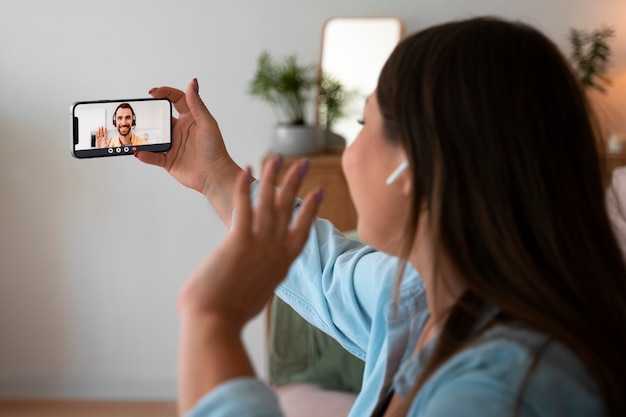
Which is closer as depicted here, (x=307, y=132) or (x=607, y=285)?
(x=607, y=285)

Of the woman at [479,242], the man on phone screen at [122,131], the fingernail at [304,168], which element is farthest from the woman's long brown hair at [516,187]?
the man on phone screen at [122,131]

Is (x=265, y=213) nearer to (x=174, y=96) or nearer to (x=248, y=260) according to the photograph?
(x=248, y=260)

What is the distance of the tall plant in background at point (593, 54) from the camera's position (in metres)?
3.37

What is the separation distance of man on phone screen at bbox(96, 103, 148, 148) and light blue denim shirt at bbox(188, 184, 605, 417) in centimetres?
32

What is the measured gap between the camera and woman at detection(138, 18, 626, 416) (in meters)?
0.84

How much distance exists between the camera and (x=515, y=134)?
91cm

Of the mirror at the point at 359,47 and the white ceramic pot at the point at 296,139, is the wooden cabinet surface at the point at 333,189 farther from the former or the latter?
the mirror at the point at 359,47

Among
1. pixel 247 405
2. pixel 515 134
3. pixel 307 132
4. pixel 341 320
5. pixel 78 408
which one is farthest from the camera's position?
pixel 78 408

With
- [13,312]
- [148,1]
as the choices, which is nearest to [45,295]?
[13,312]

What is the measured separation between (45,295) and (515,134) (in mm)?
3118

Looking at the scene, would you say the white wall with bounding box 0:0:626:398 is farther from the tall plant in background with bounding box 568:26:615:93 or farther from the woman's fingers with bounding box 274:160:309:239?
the woman's fingers with bounding box 274:160:309:239

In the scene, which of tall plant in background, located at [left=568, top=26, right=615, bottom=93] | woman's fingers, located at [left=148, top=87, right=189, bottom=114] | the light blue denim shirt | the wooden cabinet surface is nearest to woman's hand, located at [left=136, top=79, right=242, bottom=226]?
woman's fingers, located at [left=148, top=87, right=189, bottom=114]

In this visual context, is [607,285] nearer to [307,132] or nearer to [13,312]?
[307,132]

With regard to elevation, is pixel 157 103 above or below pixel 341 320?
above
